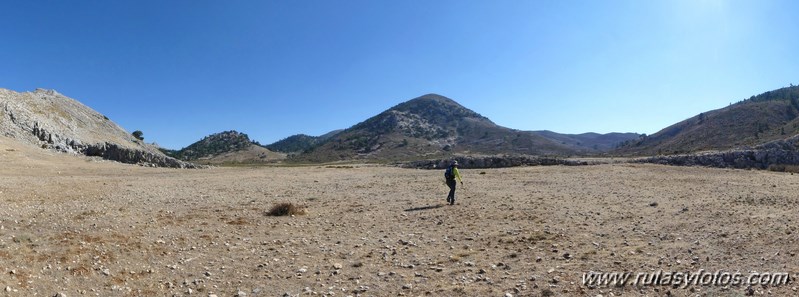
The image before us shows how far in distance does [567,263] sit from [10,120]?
70.0m

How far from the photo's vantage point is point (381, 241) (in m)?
13.9

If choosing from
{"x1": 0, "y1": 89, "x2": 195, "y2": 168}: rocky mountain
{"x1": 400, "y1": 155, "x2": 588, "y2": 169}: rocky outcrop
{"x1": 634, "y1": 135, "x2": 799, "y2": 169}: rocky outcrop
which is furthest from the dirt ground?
{"x1": 400, "y1": 155, "x2": 588, "y2": 169}: rocky outcrop

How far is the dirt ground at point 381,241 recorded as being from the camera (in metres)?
9.55

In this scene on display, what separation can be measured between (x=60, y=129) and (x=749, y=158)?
104 m

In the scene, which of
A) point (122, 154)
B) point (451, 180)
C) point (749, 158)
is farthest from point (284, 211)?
point (749, 158)

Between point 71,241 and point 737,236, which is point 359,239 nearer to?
point 71,241

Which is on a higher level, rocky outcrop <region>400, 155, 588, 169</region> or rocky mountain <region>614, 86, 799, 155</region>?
rocky mountain <region>614, 86, 799, 155</region>

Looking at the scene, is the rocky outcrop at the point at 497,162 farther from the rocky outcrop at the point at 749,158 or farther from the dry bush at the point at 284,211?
the dry bush at the point at 284,211

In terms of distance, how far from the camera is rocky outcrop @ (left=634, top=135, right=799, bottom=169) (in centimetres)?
6225

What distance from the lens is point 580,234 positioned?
14.0m

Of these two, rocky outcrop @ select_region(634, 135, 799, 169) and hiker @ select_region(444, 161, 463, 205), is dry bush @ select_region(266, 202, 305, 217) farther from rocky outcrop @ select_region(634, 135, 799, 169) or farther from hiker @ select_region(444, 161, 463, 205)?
rocky outcrop @ select_region(634, 135, 799, 169)

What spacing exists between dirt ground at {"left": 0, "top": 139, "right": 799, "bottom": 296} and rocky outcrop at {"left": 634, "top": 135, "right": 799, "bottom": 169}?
48.7 metres

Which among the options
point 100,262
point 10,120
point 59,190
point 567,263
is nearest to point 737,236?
point 567,263

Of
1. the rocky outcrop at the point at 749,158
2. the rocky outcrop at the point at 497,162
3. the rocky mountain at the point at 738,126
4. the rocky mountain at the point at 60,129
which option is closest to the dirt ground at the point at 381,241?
the rocky mountain at the point at 60,129
